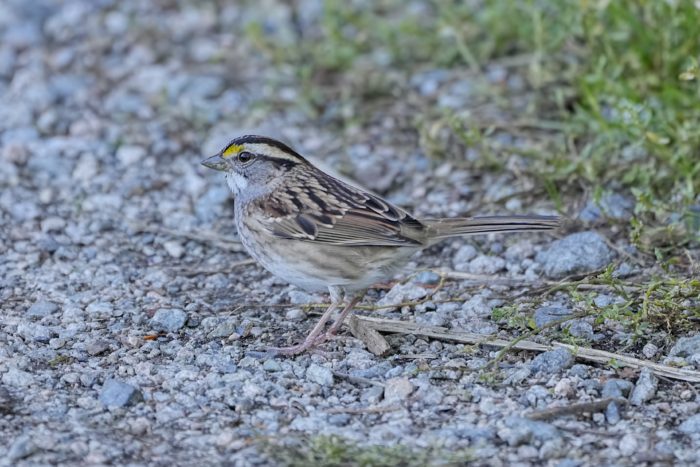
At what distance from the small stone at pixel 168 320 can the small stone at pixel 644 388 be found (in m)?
2.03

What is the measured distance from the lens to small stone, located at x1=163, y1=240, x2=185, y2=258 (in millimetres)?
6180

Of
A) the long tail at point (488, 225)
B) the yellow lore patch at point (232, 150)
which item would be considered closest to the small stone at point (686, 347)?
the long tail at point (488, 225)

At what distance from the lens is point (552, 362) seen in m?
4.73

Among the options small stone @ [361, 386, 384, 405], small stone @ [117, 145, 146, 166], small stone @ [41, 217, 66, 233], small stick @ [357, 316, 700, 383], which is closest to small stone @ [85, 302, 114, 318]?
small stone @ [41, 217, 66, 233]

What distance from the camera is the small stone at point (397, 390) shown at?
4535 mm

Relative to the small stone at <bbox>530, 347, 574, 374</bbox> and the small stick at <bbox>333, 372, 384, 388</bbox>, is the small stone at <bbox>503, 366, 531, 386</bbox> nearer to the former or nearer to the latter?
the small stone at <bbox>530, 347, 574, 374</bbox>

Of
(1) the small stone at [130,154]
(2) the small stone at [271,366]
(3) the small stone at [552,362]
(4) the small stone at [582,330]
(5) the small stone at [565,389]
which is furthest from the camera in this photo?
(1) the small stone at [130,154]

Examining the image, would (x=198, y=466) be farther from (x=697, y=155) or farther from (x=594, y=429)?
(x=697, y=155)

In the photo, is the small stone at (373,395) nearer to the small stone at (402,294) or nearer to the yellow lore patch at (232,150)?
the small stone at (402,294)

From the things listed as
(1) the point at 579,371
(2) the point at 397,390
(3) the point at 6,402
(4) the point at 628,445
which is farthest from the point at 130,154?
(4) the point at 628,445

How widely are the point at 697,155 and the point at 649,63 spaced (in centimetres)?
93

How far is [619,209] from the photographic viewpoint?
618 centimetres

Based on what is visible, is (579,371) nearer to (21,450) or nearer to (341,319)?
(341,319)

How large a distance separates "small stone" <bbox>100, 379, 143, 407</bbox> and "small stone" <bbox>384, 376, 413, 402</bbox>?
3.16 ft
